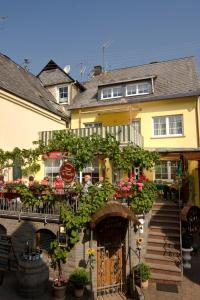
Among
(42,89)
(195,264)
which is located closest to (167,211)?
(195,264)

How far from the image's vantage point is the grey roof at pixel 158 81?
18.9m

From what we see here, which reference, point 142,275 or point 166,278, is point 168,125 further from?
point 142,275

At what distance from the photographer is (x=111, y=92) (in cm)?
2127

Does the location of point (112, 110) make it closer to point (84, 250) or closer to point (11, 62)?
point (11, 62)

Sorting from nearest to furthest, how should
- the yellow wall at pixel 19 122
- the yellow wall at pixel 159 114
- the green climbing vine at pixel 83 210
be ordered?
the green climbing vine at pixel 83 210, the yellow wall at pixel 19 122, the yellow wall at pixel 159 114

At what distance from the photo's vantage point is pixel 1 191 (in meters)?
12.1

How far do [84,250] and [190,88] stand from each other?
13679 mm

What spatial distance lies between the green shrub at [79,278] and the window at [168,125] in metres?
12.0

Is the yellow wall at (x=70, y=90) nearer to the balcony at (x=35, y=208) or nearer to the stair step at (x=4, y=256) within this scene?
the balcony at (x=35, y=208)

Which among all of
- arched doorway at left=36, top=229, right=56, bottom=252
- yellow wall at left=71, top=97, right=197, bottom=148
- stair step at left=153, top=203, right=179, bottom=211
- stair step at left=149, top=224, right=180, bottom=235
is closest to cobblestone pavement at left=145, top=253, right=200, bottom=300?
stair step at left=149, top=224, right=180, bottom=235

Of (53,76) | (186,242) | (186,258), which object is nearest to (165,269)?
(186,258)

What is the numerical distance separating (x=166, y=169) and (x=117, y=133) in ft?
15.7

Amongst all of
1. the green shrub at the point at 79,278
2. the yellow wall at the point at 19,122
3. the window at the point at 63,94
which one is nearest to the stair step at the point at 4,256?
the green shrub at the point at 79,278

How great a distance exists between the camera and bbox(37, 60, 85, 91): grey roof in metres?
23.1
